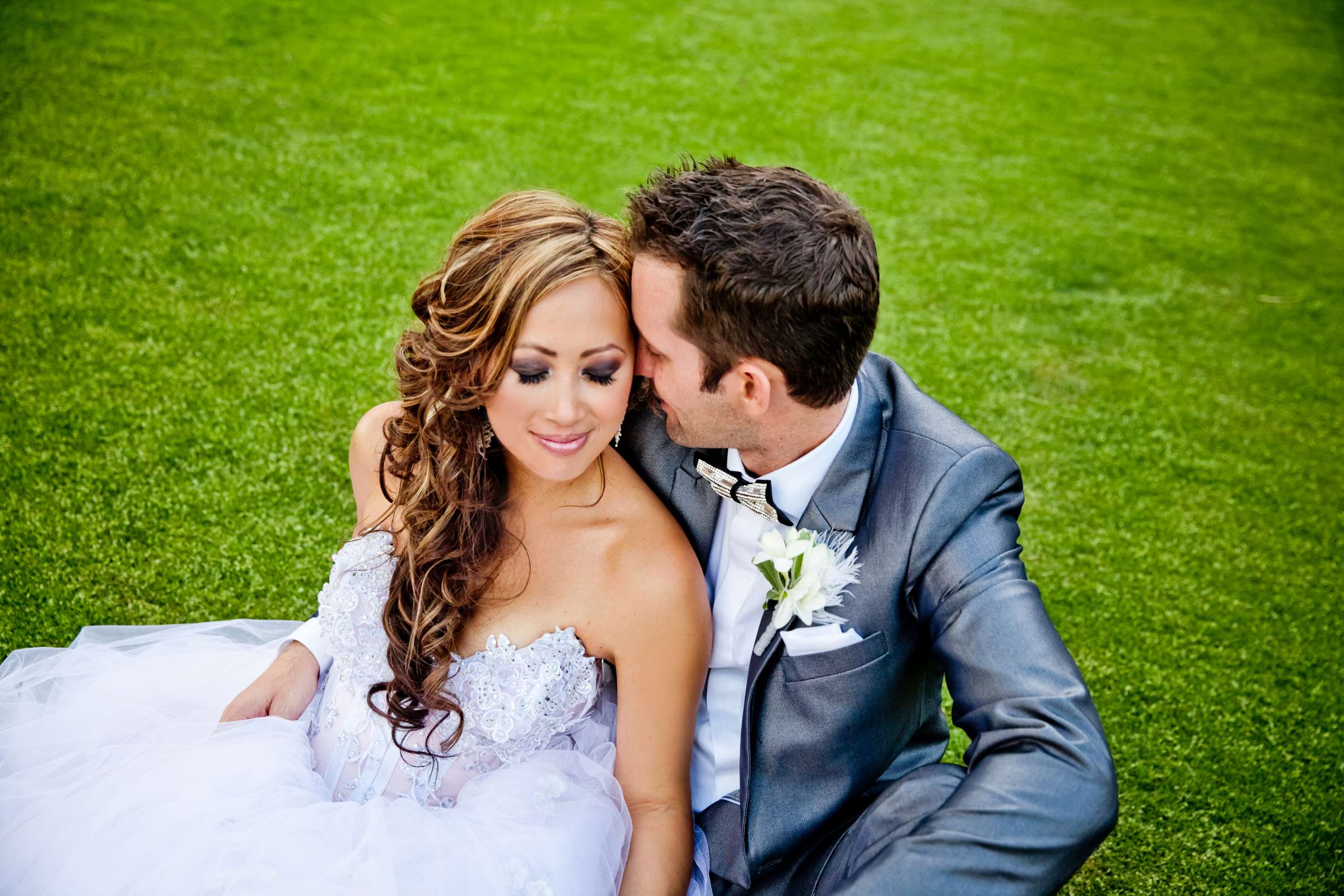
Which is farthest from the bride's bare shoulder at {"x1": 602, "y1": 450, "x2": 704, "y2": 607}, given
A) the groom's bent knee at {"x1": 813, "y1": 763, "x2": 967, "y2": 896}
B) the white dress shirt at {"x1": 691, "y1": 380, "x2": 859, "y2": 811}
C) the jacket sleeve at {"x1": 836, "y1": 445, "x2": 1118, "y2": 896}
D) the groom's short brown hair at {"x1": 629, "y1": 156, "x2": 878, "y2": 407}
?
the groom's bent knee at {"x1": 813, "y1": 763, "x2": 967, "y2": 896}

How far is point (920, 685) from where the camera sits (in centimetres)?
270

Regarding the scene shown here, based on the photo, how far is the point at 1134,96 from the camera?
11414mm

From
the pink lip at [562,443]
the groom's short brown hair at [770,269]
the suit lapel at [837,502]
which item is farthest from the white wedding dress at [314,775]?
the groom's short brown hair at [770,269]

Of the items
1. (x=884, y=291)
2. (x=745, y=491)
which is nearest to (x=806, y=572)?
(x=745, y=491)

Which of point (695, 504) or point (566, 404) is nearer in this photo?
point (566, 404)

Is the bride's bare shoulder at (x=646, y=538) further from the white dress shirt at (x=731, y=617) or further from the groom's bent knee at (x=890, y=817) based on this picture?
the groom's bent knee at (x=890, y=817)

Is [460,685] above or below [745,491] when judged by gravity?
below

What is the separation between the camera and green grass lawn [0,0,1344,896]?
4.06 m

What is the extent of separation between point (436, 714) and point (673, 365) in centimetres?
110

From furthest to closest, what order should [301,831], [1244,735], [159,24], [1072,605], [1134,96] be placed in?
[1134,96] < [159,24] < [1072,605] < [1244,735] < [301,831]

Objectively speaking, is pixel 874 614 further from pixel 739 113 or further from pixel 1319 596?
pixel 739 113

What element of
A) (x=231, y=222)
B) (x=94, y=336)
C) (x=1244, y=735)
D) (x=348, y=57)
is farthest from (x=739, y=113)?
(x=1244, y=735)

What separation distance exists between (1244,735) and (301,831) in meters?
3.55

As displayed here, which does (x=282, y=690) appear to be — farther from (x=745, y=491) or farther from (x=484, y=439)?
(x=745, y=491)
